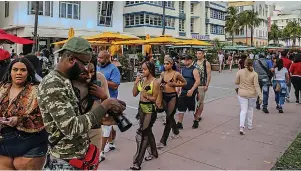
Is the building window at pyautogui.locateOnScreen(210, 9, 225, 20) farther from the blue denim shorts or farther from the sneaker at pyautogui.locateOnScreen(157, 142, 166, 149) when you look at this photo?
the blue denim shorts

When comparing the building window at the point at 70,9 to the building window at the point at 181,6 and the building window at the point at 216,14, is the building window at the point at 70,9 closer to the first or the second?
the building window at the point at 181,6

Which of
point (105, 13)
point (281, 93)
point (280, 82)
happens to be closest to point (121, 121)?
point (281, 93)

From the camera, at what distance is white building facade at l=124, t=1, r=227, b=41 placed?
34.1 meters

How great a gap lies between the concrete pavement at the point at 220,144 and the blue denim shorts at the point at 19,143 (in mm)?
1848

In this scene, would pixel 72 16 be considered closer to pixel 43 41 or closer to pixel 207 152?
pixel 43 41

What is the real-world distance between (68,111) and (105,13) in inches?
1117

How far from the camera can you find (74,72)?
1.97 m

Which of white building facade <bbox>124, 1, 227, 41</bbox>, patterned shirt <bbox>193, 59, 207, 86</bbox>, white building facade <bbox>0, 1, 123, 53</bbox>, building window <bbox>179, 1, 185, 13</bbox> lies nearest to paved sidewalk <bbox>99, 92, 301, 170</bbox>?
patterned shirt <bbox>193, 59, 207, 86</bbox>

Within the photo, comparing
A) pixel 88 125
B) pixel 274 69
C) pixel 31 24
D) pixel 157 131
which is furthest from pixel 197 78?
pixel 31 24

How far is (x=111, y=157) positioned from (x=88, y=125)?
304 centimetres

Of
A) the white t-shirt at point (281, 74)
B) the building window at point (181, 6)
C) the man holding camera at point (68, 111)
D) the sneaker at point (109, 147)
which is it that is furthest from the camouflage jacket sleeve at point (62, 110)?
the building window at point (181, 6)

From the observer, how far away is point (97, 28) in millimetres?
28016

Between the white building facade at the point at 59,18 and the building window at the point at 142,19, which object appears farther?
the building window at the point at 142,19

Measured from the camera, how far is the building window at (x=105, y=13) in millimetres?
28453
